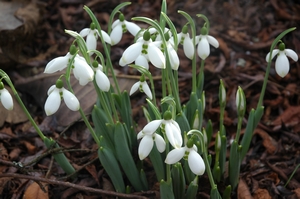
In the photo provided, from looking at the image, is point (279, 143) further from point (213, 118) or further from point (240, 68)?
point (240, 68)

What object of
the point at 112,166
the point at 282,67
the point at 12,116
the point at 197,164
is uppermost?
the point at 282,67

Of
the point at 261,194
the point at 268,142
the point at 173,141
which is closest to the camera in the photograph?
the point at 173,141

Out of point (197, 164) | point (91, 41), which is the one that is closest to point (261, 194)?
point (197, 164)

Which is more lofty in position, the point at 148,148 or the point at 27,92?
the point at 148,148

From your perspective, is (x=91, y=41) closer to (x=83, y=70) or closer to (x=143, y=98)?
(x=83, y=70)

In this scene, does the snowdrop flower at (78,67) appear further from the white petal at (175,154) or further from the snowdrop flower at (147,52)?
the white petal at (175,154)

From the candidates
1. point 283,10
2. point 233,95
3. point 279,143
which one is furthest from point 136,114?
point 283,10
